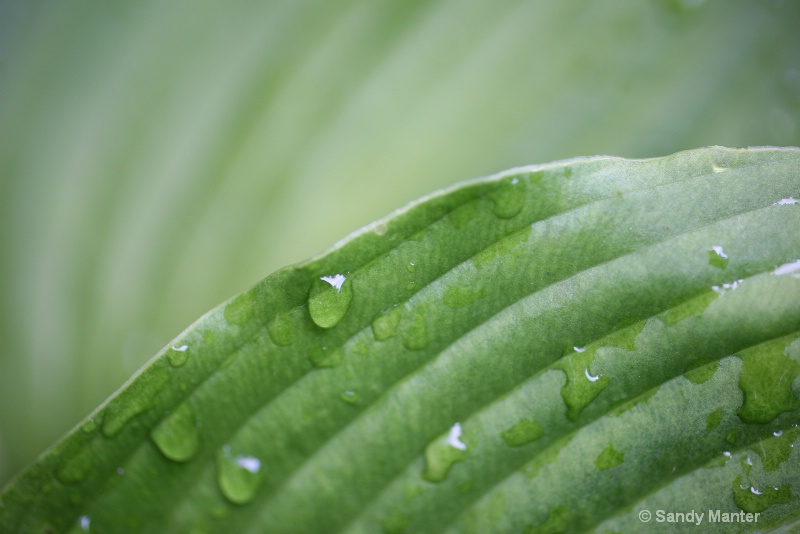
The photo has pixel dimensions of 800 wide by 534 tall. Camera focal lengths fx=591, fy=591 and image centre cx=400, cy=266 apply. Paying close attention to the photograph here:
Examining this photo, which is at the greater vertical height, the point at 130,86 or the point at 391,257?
the point at 130,86

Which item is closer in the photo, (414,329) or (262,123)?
(414,329)

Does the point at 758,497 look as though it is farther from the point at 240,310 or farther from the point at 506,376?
the point at 240,310

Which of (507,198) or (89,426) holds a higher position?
(507,198)

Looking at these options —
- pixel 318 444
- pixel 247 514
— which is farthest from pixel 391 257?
pixel 247 514

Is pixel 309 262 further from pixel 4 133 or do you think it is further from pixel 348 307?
pixel 4 133

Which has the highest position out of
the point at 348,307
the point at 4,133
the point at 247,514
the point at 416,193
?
the point at 4,133

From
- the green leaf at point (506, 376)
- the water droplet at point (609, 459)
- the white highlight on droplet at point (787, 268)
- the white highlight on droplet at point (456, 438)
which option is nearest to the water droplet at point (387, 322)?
the green leaf at point (506, 376)

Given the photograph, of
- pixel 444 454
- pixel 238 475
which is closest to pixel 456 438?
pixel 444 454
